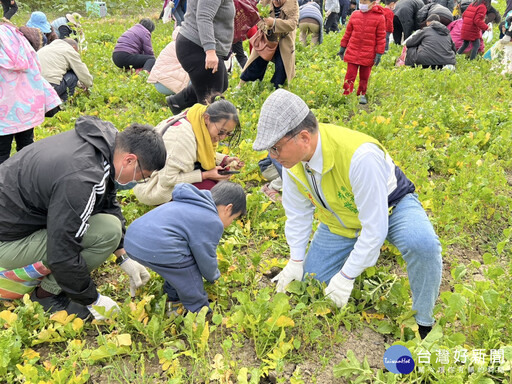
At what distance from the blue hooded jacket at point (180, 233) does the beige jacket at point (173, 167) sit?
35.7 inches

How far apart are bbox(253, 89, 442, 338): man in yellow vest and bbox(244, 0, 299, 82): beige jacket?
3.46 meters

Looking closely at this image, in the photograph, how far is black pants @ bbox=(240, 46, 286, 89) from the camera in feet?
19.7

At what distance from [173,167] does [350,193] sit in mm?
Answer: 1534

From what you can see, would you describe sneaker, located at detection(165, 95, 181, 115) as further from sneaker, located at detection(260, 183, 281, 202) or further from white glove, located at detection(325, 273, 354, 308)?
white glove, located at detection(325, 273, 354, 308)

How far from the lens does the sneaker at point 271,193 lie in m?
3.94

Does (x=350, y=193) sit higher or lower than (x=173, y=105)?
higher

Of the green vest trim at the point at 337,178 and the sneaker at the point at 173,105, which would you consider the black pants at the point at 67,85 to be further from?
the green vest trim at the point at 337,178

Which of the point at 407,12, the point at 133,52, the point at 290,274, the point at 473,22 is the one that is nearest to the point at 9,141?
the point at 290,274

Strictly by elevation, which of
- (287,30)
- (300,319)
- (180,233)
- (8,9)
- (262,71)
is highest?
(287,30)

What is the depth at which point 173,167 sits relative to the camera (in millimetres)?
3432

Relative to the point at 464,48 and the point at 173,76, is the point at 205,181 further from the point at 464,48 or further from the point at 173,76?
the point at 464,48

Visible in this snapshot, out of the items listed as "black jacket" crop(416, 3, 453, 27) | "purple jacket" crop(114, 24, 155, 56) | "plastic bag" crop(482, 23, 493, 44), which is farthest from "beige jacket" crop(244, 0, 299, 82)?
"plastic bag" crop(482, 23, 493, 44)

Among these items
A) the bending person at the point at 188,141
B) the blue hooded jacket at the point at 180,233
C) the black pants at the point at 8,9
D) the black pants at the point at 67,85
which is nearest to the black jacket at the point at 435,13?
the black pants at the point at 67,85

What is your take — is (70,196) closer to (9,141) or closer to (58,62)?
(9,141)
